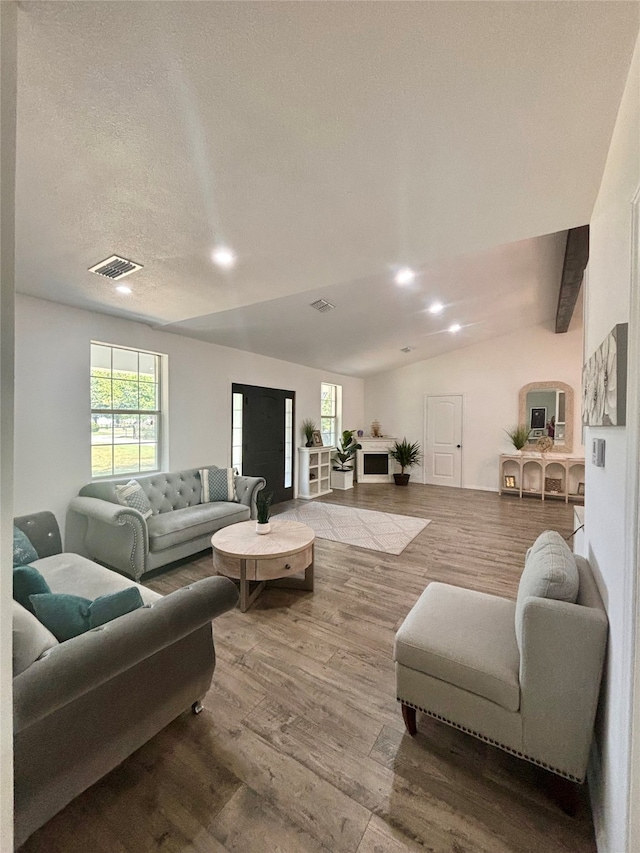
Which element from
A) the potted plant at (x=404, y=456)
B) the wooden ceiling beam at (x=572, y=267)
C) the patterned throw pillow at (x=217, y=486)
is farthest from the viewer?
the potted plant at (x=404, y=456)

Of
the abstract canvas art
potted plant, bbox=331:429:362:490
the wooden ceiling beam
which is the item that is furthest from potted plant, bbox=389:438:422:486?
the abstract canvas art

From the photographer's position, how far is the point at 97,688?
3.80 feet

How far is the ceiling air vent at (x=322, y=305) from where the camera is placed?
3.54 meters

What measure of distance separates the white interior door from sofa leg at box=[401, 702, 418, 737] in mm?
5990

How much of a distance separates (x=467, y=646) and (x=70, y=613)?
1614mm

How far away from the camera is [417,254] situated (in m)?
2.20

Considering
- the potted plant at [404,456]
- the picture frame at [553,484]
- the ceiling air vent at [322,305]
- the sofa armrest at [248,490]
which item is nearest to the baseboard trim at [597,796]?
the sofa armrest at [248,490]

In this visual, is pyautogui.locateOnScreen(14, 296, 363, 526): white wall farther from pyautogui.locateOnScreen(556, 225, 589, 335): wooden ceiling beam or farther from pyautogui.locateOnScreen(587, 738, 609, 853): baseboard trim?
pyautogui.locateOnScreen(556, 225, 589, 335): wooden ceiling beam

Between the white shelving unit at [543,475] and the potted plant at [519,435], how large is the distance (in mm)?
219

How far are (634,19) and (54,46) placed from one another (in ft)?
5.41

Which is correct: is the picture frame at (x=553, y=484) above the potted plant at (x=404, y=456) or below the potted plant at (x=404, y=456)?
below

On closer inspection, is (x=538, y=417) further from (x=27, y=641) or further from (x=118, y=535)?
(x=27, y=641)

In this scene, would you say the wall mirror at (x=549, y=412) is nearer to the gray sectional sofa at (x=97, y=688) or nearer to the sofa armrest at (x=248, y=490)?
the sofa armrest at (x=248, y=490)

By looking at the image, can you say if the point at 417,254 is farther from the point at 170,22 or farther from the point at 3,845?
the point at 3,845
